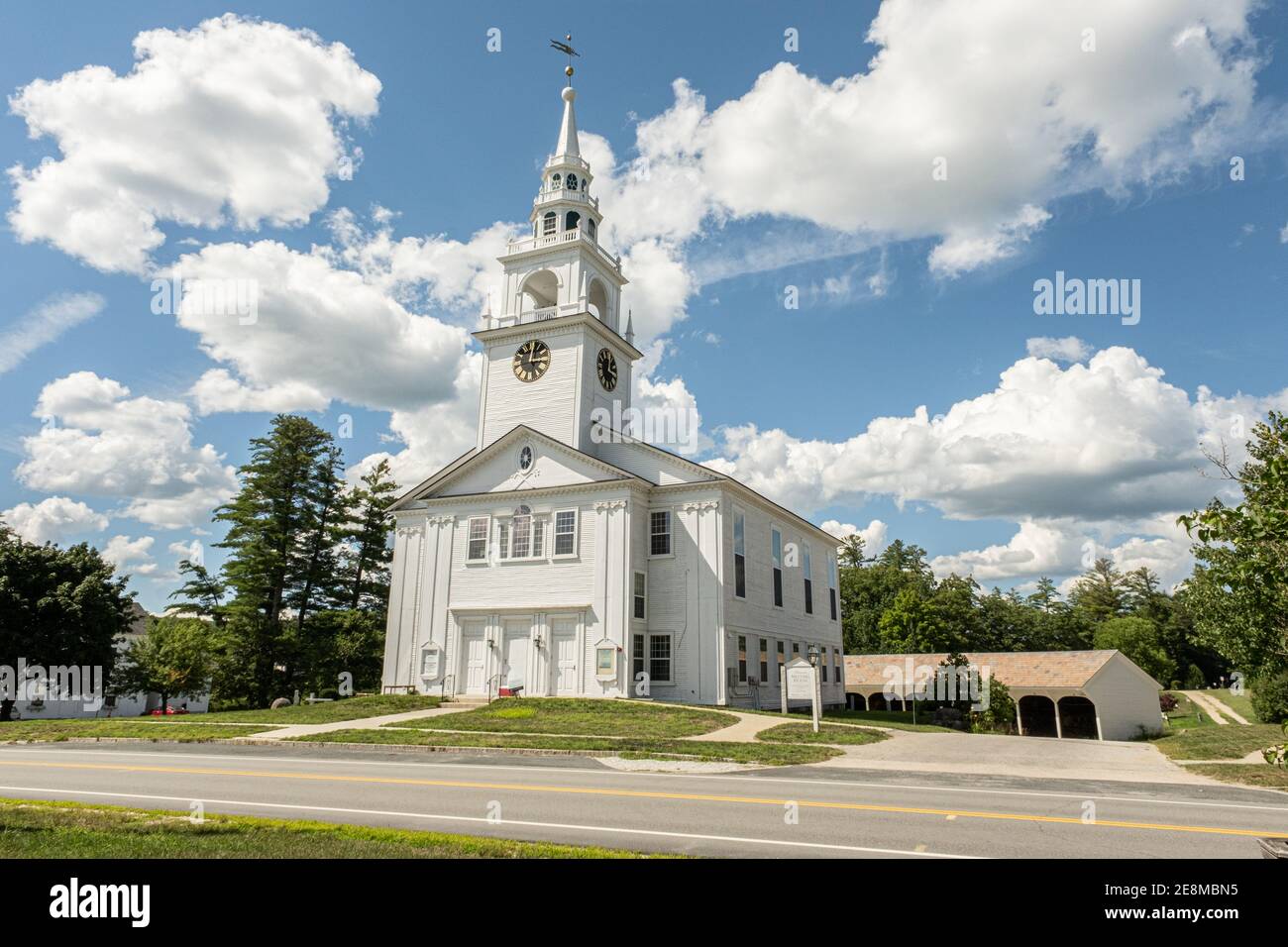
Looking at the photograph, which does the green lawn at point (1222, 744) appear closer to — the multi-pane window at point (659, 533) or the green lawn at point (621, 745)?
the green lawn at point (621, 745)

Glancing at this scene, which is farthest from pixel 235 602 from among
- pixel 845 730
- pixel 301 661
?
pixel 845 730

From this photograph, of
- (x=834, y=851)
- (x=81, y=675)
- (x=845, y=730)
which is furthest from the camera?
(x=81, y=675)

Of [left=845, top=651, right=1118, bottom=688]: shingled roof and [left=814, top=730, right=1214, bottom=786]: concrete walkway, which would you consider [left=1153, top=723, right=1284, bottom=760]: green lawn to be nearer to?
[left=814, top=730, right=1214, bottom=786]: concrete walkway

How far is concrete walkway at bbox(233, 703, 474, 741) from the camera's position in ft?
71.3

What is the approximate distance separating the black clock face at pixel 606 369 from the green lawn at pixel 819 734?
18.6m

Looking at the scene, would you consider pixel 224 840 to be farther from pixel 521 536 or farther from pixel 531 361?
pixel 531 361

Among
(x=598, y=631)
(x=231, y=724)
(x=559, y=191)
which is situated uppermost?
(x=559, y=191)

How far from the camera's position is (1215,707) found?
65500mm

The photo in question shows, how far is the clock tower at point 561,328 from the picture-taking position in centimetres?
3534

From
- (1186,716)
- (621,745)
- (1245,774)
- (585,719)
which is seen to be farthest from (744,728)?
(1186,716)
